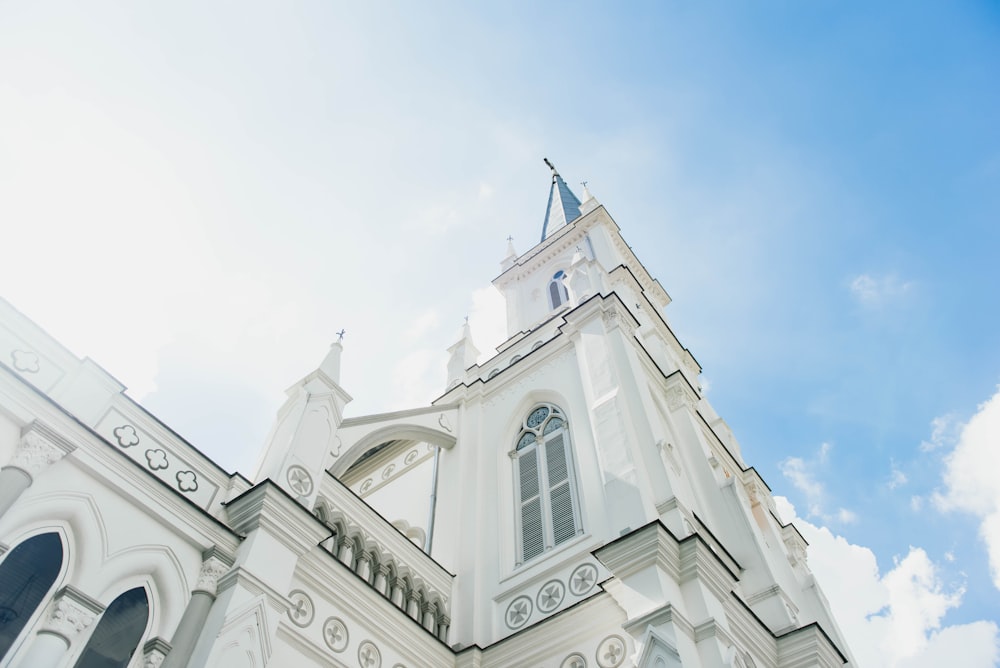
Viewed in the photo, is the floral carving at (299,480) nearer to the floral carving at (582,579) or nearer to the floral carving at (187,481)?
the floral carving at (187,481)

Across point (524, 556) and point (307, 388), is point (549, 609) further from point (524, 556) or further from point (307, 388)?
point (307, 388)

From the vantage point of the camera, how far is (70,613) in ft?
21.8

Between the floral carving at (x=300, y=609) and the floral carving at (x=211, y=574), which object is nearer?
the floral carving at (x=211, y=574)

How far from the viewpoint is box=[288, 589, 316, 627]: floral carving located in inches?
342

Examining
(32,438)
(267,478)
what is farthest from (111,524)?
(267,478)

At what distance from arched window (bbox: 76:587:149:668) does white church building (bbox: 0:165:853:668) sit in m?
0.02

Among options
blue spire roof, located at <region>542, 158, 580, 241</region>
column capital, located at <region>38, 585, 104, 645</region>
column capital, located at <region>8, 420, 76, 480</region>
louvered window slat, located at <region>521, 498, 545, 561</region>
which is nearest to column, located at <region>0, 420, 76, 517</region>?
column capital, located at <region>8, 420, 76, 480</region>

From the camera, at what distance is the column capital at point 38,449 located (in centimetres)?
699

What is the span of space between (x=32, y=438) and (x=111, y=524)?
1147 millimetres

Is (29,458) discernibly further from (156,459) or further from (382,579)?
(382,579)

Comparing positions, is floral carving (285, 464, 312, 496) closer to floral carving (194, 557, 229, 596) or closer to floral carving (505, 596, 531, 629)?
floral carving (194, 557, 229, 596)

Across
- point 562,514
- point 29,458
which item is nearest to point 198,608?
point 29,458

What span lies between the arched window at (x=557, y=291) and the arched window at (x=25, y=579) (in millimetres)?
16793

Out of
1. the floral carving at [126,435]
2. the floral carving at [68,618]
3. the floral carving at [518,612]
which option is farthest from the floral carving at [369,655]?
the floral carving at [126,435]
